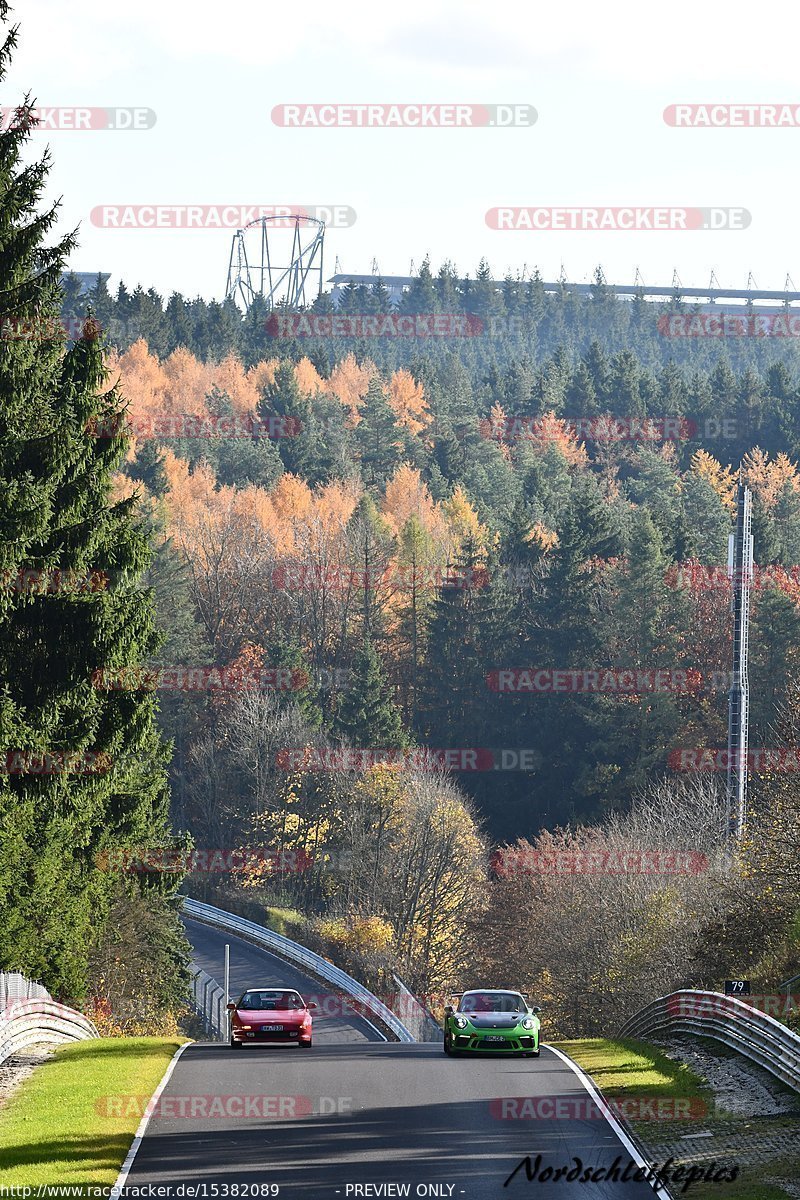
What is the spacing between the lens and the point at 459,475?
406 ft

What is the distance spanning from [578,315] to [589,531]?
109m

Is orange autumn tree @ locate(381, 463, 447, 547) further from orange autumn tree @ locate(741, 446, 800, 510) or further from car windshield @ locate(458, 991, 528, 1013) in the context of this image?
car windshield @ locate(458, 991, 528, 1013)

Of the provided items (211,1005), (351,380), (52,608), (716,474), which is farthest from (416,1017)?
(351,380)

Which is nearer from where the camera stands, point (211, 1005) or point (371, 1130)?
point (371, 1130)

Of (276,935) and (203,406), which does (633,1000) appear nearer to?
(276,935)

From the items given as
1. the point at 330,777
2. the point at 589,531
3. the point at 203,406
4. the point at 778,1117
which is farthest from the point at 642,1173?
the point at 203,406

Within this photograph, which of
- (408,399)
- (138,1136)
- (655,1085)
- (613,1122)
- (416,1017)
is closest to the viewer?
(138,1136)

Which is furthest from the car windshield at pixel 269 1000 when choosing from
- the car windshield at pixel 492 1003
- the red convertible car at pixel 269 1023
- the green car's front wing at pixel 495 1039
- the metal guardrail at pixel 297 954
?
the metal guardrail at pixel 297 954

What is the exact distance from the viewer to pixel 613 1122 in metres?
19.9

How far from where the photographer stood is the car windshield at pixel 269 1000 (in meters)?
30.2

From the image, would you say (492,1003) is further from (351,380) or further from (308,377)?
(351,380)

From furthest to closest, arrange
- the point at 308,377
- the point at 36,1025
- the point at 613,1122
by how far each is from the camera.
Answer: the point at 308,377 → the point at 36,1025 → the point at 613,1122

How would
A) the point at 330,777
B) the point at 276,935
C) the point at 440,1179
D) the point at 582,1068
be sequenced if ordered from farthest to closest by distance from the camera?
the point at 330,777 < the point at 276,935 < the point at 582,1068 < the point at 440,1179

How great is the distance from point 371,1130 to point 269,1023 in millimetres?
11226
